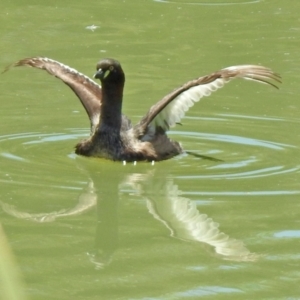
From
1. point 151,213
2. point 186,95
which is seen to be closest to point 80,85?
point 186,95

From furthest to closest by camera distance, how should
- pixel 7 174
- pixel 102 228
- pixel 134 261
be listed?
pixel 7 174
pixel 102 228
pixel 134 261

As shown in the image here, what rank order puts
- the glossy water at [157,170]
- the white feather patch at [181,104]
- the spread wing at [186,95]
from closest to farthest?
the glossy water at [157,170], the spread wing at [186,95], the white feather patch at [181,104]

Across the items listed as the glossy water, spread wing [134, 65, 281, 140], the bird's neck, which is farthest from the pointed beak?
the glossy water

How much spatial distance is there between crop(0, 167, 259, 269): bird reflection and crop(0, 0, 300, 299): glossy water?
1 centimetres

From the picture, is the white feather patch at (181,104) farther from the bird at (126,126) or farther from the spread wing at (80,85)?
the spread wing at (80,85)

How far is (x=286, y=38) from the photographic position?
559 inches

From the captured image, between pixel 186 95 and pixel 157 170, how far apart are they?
71cm

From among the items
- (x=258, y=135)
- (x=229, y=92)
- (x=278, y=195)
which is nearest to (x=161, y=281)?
(x=278, y=195)

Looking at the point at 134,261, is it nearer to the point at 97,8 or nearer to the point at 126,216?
the point at 126,216

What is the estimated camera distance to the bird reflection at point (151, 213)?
612 cm

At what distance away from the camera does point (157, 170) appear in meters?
8.77

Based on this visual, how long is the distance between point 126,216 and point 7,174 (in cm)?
162

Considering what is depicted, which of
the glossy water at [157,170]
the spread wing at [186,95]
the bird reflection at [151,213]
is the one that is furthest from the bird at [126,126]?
the bird reflection at [151,213]

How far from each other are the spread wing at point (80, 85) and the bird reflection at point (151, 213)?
1454 millimetres
